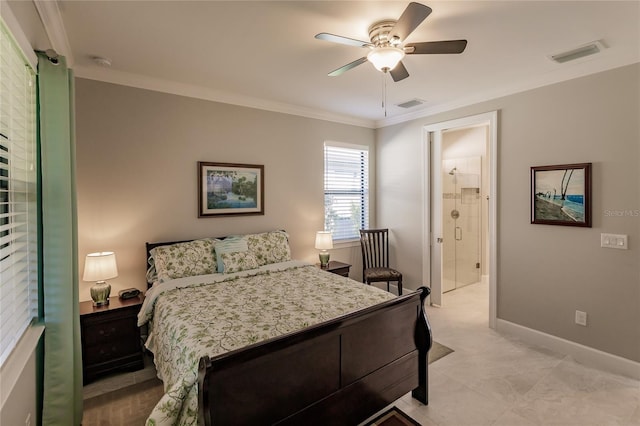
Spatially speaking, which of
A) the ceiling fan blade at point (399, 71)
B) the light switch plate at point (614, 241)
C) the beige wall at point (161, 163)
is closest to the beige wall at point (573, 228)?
the light switch plate at point (614, 241)

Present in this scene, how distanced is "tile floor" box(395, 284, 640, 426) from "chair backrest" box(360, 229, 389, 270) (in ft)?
4.99

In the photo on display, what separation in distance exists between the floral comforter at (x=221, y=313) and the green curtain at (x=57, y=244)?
0.54 meters

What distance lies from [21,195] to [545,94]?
13.7 ft

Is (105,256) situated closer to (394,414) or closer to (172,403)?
(172,403)

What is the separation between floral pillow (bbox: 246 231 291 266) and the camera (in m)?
3.51

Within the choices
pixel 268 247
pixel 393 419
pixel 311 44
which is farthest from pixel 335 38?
pixel 393 419

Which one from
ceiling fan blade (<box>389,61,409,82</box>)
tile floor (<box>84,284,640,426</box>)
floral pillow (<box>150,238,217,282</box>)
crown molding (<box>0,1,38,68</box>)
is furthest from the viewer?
floral pillow (<box>150,238,217,282</box>)

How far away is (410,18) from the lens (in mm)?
1701

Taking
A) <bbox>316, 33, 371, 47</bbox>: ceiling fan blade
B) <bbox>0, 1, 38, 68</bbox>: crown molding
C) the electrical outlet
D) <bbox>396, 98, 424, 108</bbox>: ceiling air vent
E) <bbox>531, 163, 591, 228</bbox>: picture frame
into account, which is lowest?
the electrical outlet

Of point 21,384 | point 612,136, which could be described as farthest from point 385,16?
point 21,384

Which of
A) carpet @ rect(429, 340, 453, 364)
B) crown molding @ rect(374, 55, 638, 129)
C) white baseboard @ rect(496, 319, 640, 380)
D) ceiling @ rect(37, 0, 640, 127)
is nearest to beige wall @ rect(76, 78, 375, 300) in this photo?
ceiling @ rect(37, 0, 640, 127)

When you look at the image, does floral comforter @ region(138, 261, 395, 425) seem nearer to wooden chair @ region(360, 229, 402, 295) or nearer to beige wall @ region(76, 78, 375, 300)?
beige wall @ region(76, 78, 375, 300)

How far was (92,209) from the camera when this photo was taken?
2.90m

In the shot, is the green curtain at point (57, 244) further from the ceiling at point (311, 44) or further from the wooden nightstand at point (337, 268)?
the wooden nightstand at point (337, 268)
